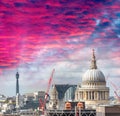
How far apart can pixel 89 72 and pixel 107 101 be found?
10917 millimetres

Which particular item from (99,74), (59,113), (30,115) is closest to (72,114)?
(59,113)

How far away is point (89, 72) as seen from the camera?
176125mm

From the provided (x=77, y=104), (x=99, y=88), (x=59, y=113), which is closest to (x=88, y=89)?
(x=99, y=88)

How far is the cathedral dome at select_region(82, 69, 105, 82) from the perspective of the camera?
6870 inches

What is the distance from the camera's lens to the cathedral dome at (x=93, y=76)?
573 feet

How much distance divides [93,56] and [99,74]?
6.57 metres

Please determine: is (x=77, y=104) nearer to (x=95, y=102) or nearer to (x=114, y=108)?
(x=95, y=102)

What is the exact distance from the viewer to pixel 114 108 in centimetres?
11338

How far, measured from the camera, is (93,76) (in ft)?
574

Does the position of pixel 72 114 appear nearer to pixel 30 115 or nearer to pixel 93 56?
pixel 93 56

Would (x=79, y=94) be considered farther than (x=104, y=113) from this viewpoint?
Yes

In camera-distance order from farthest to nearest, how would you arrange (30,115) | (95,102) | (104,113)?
(30,115), (95,102), (104,113)

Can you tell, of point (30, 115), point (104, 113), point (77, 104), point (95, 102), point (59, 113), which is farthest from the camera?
point (30, 115)

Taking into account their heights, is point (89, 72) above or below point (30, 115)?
above
